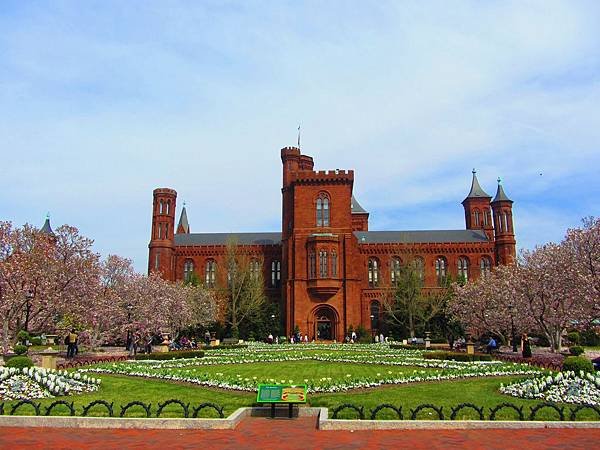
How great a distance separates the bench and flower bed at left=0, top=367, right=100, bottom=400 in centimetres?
634

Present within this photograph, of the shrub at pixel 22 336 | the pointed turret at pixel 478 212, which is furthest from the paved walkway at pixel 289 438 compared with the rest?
the pointed turret at pixel 478 212

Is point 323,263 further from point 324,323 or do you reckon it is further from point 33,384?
point 33,384

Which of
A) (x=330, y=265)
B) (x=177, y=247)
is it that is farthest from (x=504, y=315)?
(x=177, y=247)

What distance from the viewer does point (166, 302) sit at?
40.3 metres

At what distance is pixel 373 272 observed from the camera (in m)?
65.9

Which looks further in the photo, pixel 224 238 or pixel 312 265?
pixel 224 238

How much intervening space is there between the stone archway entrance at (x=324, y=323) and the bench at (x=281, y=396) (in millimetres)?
44673

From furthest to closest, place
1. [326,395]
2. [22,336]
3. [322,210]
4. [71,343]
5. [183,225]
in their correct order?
[183,225] → [322,210] → [71,343] → [22,336] → [326,395]

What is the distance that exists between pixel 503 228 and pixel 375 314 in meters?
20.0

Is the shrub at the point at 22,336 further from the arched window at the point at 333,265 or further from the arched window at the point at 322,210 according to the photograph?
the arched window at the point at 322,210

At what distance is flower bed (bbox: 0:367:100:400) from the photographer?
14.3 metres

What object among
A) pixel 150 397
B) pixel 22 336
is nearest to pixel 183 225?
pixel 22 336

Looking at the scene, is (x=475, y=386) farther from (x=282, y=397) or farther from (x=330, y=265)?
(x=330, y=265)

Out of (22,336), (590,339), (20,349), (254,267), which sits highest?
(254,267)
